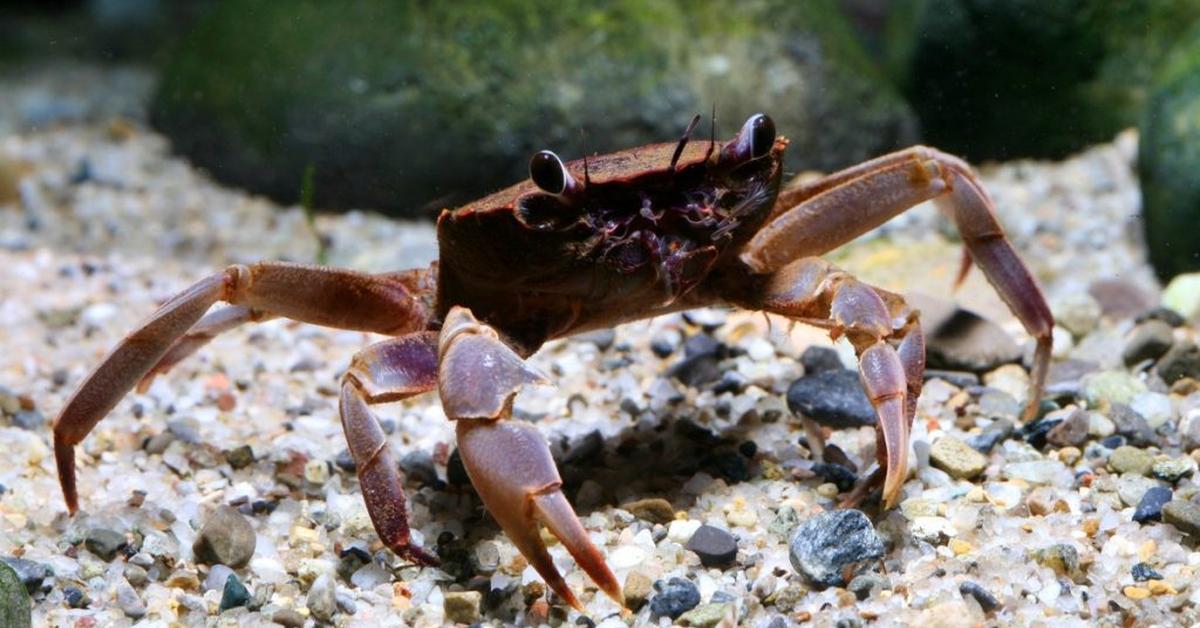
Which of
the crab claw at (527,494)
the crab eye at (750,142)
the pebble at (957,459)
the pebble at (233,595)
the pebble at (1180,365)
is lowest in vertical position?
the pebble at (1180,365)

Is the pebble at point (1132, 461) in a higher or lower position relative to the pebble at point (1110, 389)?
higher

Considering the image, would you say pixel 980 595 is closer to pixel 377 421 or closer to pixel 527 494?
pixel 527 494

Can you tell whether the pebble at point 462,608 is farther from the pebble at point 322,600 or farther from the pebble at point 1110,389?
the pebble at point 1110,389

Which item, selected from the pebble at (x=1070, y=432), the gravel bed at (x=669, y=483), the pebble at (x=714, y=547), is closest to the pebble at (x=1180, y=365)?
the gravel bed at (x=669, y=483)

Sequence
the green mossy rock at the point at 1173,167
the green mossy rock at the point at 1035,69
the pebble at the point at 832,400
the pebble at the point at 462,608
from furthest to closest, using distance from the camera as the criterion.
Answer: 1. the green mossy rock at the point at 1035,69
2. the green mossy rock at the point at 1173,167
3. the pebble at the point at 832,400
4. the pebble at the point at 462,608

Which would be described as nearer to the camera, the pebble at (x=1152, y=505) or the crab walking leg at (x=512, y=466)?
the crab walking leg at (x=512, y=466)

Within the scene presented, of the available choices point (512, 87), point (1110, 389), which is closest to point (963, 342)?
point (1110, 389)
